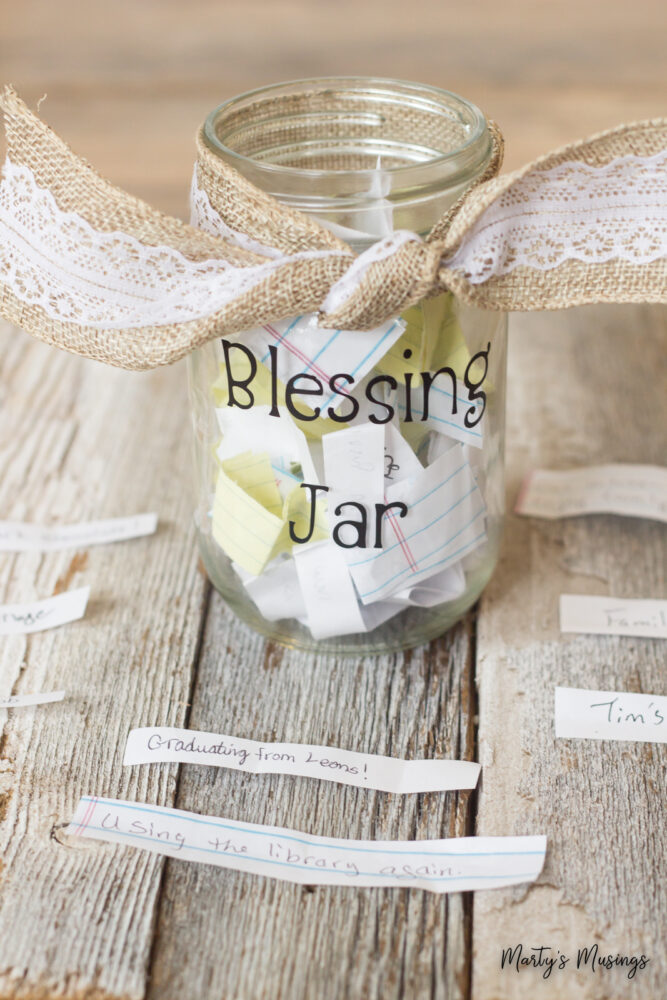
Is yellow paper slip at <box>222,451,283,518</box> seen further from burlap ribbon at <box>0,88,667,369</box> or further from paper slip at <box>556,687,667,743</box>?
paper slip at <box>556,687,667,743</box>

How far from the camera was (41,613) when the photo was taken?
679 millimetres

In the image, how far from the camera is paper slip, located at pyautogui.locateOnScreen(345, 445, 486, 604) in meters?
0.57

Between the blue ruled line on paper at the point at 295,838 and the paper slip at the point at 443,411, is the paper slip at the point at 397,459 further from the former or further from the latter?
the blue ruled line on paper at the point at 295,838

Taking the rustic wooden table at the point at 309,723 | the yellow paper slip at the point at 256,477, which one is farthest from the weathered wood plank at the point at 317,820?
the yellow paper slip at the point at 256,477

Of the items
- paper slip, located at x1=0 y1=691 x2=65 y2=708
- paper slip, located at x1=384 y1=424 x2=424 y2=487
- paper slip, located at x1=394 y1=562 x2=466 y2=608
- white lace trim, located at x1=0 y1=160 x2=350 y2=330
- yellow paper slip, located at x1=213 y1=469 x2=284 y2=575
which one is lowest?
paper slip, located at x1=0 y1=691 x2=65 y2=708

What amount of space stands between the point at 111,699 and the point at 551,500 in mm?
364

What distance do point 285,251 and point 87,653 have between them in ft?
0.97

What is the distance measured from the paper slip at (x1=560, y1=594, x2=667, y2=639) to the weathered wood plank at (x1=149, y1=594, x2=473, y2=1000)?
0.07m

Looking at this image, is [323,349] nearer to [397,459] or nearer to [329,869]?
[397,459]

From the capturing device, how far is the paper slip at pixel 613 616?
0.66 meters

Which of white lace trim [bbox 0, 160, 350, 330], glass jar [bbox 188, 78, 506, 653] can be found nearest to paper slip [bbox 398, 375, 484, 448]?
glass jar [bbox 188, 78, 506, 653]

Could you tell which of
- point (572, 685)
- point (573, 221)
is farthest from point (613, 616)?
point (573, 221)

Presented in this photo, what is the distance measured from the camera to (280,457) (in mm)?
573

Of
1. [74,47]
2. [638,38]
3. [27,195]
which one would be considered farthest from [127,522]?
[638,38]
